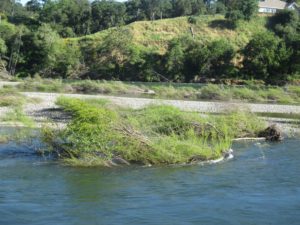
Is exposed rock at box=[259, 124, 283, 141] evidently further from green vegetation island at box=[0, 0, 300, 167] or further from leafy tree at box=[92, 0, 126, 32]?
leafy tree at box=[92, 0, 126, 32]

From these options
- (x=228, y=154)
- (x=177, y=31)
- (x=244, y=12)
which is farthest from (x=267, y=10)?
(x=228, y=154)

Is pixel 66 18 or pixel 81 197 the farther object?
pixel 66 18

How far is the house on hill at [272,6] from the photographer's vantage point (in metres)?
147

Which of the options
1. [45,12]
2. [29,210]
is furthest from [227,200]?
[45,12]

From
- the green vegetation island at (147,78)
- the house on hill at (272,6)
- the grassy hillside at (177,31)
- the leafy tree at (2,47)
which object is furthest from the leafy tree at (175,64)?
the house on hill at (272,6)

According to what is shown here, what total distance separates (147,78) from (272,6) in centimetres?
5911

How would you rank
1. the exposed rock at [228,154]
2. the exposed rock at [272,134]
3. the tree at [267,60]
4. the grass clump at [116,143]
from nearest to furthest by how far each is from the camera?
1. the grass clump at [116,143]
2. the exposed rock at [228,154]
3. the exposed rock at [272,134]
4. the tree at [267,60]

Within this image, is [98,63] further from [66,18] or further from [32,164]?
[32,164]

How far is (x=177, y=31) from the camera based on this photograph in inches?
5064

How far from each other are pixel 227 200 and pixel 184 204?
4.54 ft

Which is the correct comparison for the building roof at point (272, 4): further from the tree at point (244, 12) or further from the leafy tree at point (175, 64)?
the leafy tree at point (175, 64)

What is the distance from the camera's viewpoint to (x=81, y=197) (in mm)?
16453

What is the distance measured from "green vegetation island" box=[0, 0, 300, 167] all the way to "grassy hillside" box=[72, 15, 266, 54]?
30cm

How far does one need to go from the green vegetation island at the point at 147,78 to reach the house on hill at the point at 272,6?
0.81 meters
